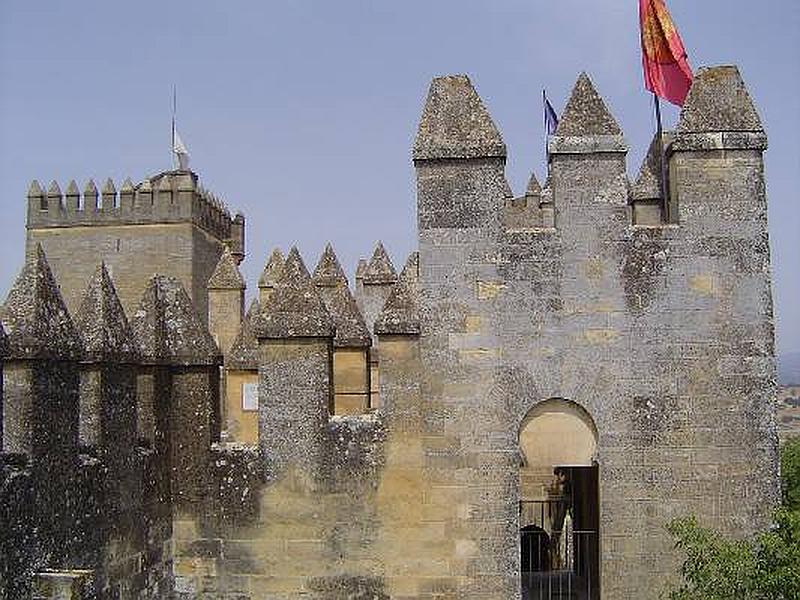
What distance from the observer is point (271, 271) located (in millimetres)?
25656

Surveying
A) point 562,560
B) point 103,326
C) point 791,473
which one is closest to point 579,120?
point 103,326

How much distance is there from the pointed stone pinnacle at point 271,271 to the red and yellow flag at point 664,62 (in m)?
13.8

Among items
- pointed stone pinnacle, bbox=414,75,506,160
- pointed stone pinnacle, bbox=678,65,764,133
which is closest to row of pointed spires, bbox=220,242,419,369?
pointed stone pinnacle, bbox=414,75,506,160

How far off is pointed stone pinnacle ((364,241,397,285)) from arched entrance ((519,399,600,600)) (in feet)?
19.4

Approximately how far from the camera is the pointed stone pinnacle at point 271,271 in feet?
81.7

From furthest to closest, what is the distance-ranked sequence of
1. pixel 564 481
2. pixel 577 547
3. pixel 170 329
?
1. pixel 564 481
2. pixel 577 547
3. pixel 170 329

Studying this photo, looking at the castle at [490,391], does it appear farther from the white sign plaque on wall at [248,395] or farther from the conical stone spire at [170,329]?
the white sign plaque on wall at [248,395]

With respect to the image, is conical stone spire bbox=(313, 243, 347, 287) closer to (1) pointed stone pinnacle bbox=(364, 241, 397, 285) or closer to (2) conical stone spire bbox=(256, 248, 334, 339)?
(2) conical stone spire bbox=(256, 248, 334, 339)

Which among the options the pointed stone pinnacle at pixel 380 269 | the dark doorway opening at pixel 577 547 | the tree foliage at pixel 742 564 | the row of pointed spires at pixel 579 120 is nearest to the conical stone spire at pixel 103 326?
the row of pointed spires at pixel 579 120

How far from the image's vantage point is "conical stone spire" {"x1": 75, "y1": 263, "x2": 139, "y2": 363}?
387 inches

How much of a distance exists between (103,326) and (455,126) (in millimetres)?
4470

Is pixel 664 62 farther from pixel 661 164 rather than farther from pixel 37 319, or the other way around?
pixel 37 319

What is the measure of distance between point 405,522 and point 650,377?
3161 mm

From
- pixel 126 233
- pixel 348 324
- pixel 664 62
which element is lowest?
pixel 348 324
